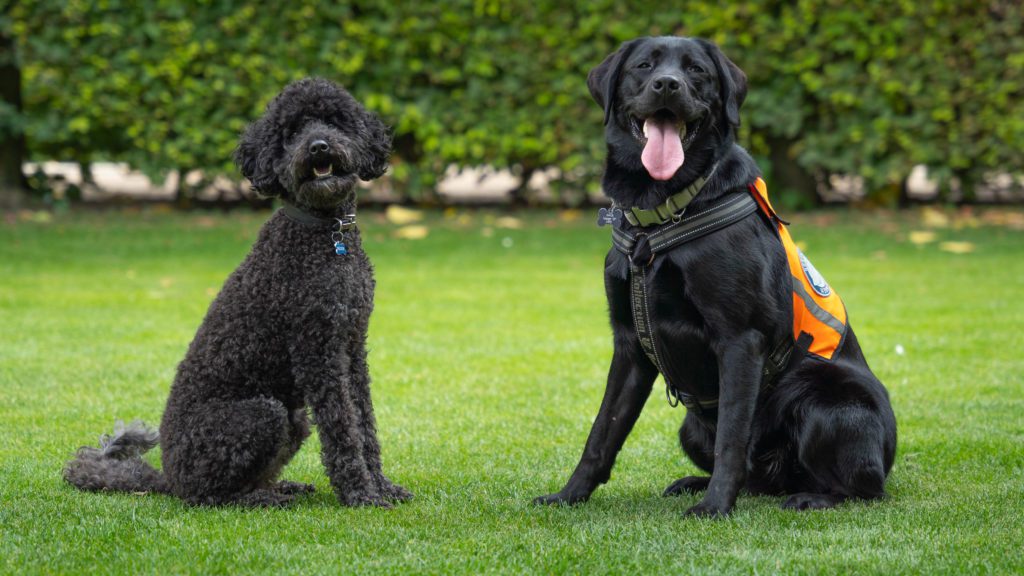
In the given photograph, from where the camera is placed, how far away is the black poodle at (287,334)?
416cm

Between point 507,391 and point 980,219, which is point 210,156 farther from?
point 980,219

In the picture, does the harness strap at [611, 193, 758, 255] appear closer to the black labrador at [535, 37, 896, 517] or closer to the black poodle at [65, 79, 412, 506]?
the black labrador at [535, 37, 896, 517]

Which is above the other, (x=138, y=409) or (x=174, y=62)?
(x=174, y=62)

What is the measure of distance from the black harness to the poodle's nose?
40.7 inches

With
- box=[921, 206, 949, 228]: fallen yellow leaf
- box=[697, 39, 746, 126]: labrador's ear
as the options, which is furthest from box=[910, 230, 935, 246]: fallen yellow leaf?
box=[697, 39, 746, 126]: labrador's ear

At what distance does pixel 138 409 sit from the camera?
5.80 meters

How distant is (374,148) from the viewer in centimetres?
436

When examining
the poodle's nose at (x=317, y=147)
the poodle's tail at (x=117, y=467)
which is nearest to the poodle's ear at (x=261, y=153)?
the poodle's nose at (x=317, y=147)

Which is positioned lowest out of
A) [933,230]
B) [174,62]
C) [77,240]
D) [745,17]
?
[77,240]

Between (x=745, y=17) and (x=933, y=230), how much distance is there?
2.78m

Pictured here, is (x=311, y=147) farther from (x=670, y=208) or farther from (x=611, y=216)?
(x=670, y=208)

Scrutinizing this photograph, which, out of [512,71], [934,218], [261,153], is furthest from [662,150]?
[934,218]

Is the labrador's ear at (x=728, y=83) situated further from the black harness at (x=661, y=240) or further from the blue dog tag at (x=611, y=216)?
the blue dog tag at (x=611, y=216)

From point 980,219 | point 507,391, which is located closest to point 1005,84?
point 980,219
